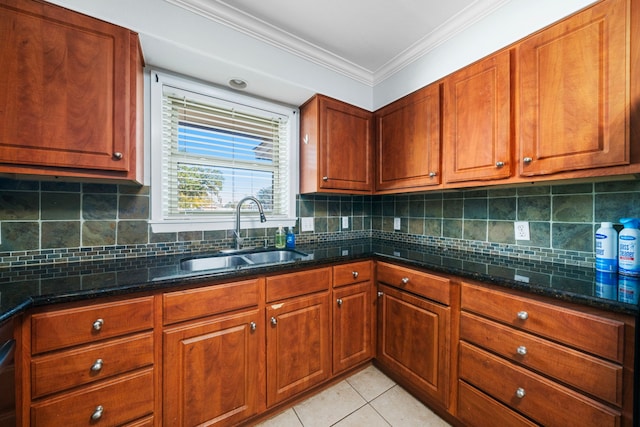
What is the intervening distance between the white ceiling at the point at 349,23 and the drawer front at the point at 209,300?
1.54 metres

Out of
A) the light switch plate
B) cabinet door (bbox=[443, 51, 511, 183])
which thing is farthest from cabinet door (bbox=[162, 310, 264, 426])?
cabinet door (bbox=[443, 51, 511, 183])

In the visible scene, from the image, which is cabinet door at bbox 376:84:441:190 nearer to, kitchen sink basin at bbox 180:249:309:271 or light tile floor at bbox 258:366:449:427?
kitchen sink basin at bbox 180:249:309:271

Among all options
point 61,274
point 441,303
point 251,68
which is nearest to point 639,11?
point 441,303

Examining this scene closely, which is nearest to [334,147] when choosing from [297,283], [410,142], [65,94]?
[410,142]

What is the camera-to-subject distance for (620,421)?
843 mm

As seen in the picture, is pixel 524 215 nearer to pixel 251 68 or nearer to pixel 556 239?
pixel 556 239

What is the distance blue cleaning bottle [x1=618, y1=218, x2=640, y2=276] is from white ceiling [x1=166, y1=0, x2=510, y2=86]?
1.32 metres

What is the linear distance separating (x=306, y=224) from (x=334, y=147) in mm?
715

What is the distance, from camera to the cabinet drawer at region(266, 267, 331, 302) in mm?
1366

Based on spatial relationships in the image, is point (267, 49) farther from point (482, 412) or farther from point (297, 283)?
point (482, 412)

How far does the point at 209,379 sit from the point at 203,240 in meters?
0.86

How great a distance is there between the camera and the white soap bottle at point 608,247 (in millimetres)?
1162

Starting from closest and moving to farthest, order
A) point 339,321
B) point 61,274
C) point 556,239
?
point 61,274, point 556,239, point 339,321

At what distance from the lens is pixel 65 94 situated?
108 cm
